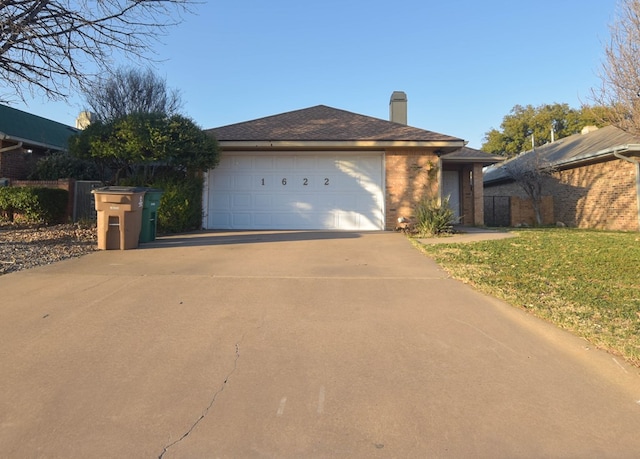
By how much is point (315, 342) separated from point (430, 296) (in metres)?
2.05

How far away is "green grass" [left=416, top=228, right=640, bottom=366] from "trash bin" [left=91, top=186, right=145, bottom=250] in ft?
19.8

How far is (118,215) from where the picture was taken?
839cm

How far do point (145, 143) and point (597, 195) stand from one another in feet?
54.9

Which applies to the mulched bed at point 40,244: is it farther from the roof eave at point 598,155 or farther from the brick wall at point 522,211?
the brick wall at point 522,211

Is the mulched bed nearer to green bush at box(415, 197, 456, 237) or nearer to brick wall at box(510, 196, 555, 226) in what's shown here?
green bush at box(415, 197, 456, 237)

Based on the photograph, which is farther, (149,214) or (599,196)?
(599,196)

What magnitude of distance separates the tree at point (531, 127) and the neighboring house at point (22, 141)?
37.0 meters

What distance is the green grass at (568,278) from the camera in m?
4.14

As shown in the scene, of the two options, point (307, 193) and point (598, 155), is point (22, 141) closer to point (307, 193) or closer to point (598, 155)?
point (307, 193)

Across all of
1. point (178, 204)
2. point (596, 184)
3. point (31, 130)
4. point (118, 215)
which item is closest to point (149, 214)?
point (118, 215)

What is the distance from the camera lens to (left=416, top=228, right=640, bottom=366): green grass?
4.14 m

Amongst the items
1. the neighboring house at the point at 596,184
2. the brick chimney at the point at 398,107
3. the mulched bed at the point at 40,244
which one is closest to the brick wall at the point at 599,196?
the neighboring house at the point at 596,184

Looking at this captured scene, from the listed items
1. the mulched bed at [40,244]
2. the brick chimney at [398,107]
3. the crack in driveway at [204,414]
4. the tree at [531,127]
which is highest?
the tree at [531,127]

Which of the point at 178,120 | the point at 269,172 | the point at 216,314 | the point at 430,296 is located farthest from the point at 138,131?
the point at 430,296
